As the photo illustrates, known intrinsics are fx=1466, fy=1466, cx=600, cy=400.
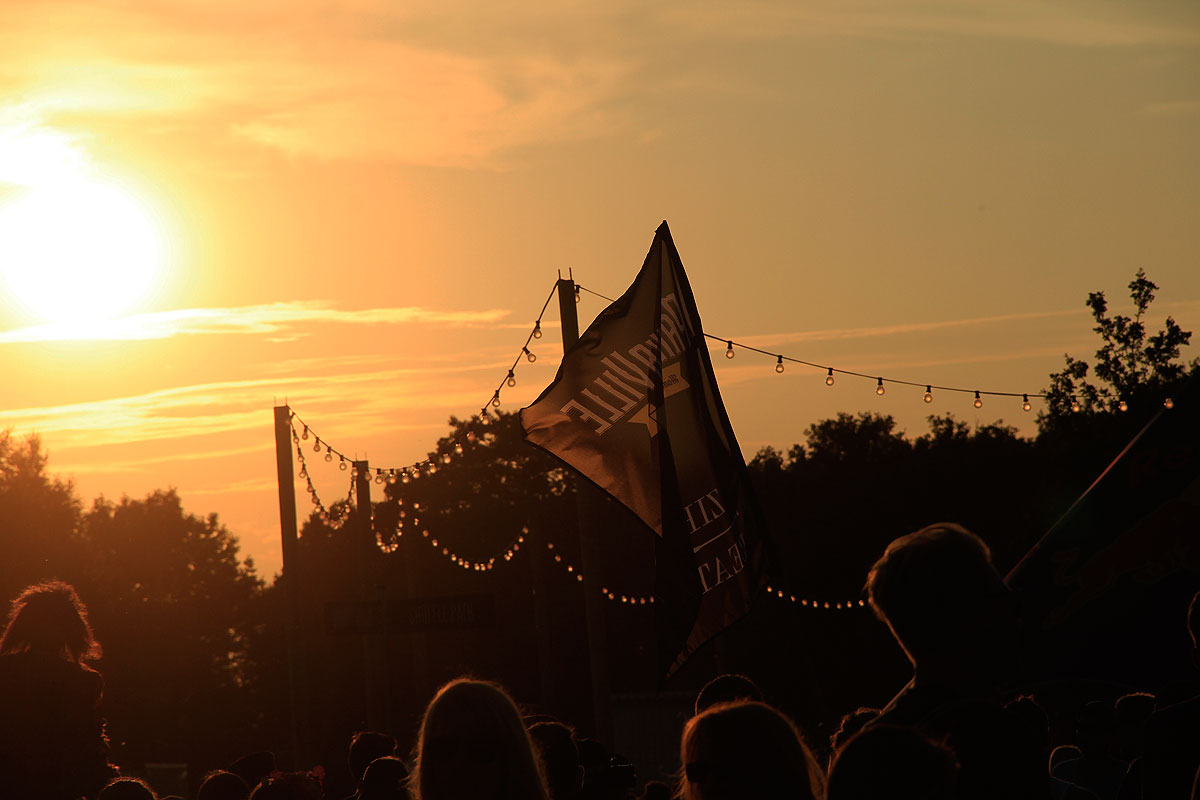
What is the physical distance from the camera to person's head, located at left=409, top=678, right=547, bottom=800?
357 cm

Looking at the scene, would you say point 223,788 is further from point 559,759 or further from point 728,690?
point 728,690

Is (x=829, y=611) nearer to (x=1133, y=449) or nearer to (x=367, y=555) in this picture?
(x=367, y=555)

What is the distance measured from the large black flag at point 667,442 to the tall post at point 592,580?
519 cm

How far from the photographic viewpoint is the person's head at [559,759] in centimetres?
545

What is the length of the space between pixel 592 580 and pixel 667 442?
21.6 feet

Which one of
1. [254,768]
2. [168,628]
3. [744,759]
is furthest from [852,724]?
[168,628]

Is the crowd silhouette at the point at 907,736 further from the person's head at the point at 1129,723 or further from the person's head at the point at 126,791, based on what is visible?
the person's head at the point at 1129,723

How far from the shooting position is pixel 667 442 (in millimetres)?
8320

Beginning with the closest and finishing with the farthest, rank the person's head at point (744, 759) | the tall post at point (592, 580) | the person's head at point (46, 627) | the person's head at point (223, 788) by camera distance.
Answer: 1. the person's head at point (744, 759)
2. the person's head at point (46, 627)
3. the person's head at point (223, 788)
4. the tall post at point (592, 580)

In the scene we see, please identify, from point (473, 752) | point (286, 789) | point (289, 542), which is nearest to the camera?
point (473, 752)

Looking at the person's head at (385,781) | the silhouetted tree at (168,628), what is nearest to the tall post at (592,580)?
the person's head at (385,781)

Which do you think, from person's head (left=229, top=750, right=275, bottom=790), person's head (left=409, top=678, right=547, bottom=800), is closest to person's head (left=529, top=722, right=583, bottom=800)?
person's head (left=409, top=678, right=547, bottom=800)

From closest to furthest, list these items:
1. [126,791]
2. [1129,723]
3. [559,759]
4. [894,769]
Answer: [894,769] < [559,759] < [126,791] < [1129,723]

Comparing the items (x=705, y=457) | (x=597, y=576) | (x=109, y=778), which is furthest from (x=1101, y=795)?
(x=597, y=576)
